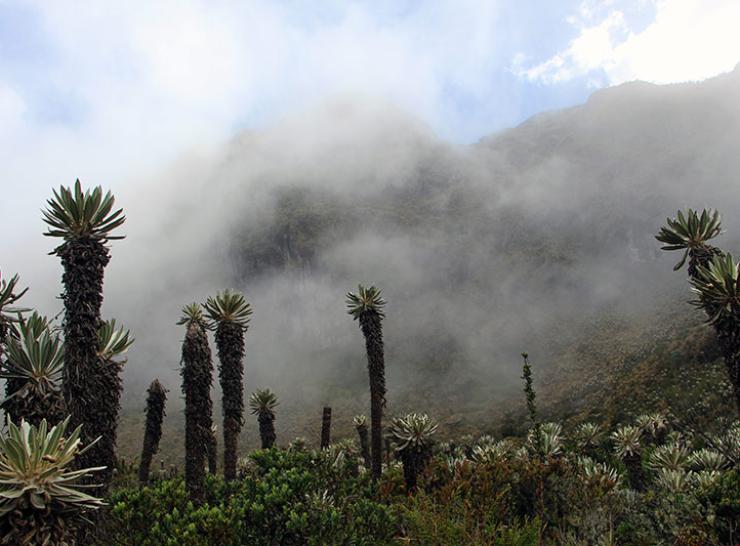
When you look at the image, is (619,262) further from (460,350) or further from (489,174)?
(489,174)

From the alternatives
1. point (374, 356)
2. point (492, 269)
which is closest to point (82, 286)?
point (374, 356)

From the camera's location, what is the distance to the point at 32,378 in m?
11.7

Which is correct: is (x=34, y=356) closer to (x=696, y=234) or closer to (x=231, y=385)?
(x=231, y=385)

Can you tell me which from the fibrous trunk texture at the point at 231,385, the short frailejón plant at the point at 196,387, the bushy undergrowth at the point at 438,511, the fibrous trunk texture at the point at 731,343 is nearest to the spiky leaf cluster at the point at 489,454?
the bushy undergrowth at the point at 438,511

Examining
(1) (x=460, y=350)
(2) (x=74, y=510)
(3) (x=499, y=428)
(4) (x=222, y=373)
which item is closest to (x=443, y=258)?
(1) (x=460, y=350)

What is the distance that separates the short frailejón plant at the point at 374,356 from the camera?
71.5 ft

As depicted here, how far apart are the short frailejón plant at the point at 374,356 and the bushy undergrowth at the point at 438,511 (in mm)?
5563

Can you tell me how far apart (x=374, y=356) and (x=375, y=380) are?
4.01ft

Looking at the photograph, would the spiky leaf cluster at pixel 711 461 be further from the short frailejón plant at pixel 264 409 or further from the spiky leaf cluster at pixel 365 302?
the short frailejón plant at pixel 264 409

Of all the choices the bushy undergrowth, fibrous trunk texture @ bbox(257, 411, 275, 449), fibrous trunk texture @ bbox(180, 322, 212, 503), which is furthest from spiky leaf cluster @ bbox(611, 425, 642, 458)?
fibrous trunk texture @ bbox(180, 322, 212, 503)

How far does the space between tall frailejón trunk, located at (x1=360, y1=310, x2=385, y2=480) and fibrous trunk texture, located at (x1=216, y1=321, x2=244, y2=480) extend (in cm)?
569

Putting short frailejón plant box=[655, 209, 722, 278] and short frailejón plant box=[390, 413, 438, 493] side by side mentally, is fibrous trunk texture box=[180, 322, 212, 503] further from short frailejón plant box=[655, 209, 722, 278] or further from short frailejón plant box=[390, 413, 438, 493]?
→ short frailejón plant box=[655, 209, 722, 278]

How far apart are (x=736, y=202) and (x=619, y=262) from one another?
24.9 metres

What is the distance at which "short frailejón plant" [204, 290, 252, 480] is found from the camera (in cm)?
2016
